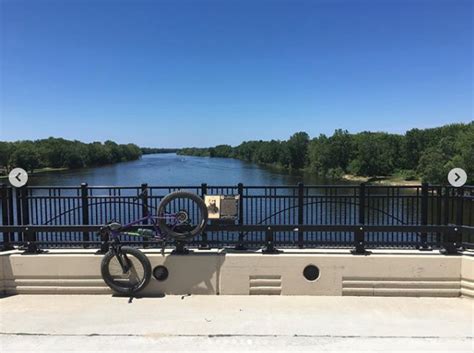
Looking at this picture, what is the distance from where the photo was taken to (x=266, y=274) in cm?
616

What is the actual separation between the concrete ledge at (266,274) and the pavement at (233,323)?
0.16 meters

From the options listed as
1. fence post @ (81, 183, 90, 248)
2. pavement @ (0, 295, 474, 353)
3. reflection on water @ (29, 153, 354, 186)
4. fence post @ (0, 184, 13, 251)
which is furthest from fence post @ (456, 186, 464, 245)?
reflection on water @ (29, 153, 354, 186)

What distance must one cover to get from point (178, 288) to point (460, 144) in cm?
6913

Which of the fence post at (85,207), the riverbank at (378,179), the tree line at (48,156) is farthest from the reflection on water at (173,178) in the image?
the fence post at (85,207)

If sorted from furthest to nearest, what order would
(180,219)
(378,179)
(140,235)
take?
(378,179)
(180,219)
(140,235)

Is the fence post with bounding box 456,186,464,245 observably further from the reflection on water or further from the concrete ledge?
the reflection on water

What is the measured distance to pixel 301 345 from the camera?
174 inches

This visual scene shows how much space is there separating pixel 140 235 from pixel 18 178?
222 centimetres

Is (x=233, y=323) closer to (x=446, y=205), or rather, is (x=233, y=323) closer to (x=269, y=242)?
(x=269, y=242)

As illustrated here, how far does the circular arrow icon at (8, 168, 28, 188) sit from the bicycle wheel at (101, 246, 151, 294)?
6.35ft

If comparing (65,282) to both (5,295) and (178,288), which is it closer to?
(5,295)

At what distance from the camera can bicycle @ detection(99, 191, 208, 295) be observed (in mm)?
6109

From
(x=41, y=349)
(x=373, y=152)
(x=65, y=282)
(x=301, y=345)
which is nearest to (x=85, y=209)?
(x=65, y=282)

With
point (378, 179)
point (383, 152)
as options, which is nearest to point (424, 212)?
point (378, 179)
